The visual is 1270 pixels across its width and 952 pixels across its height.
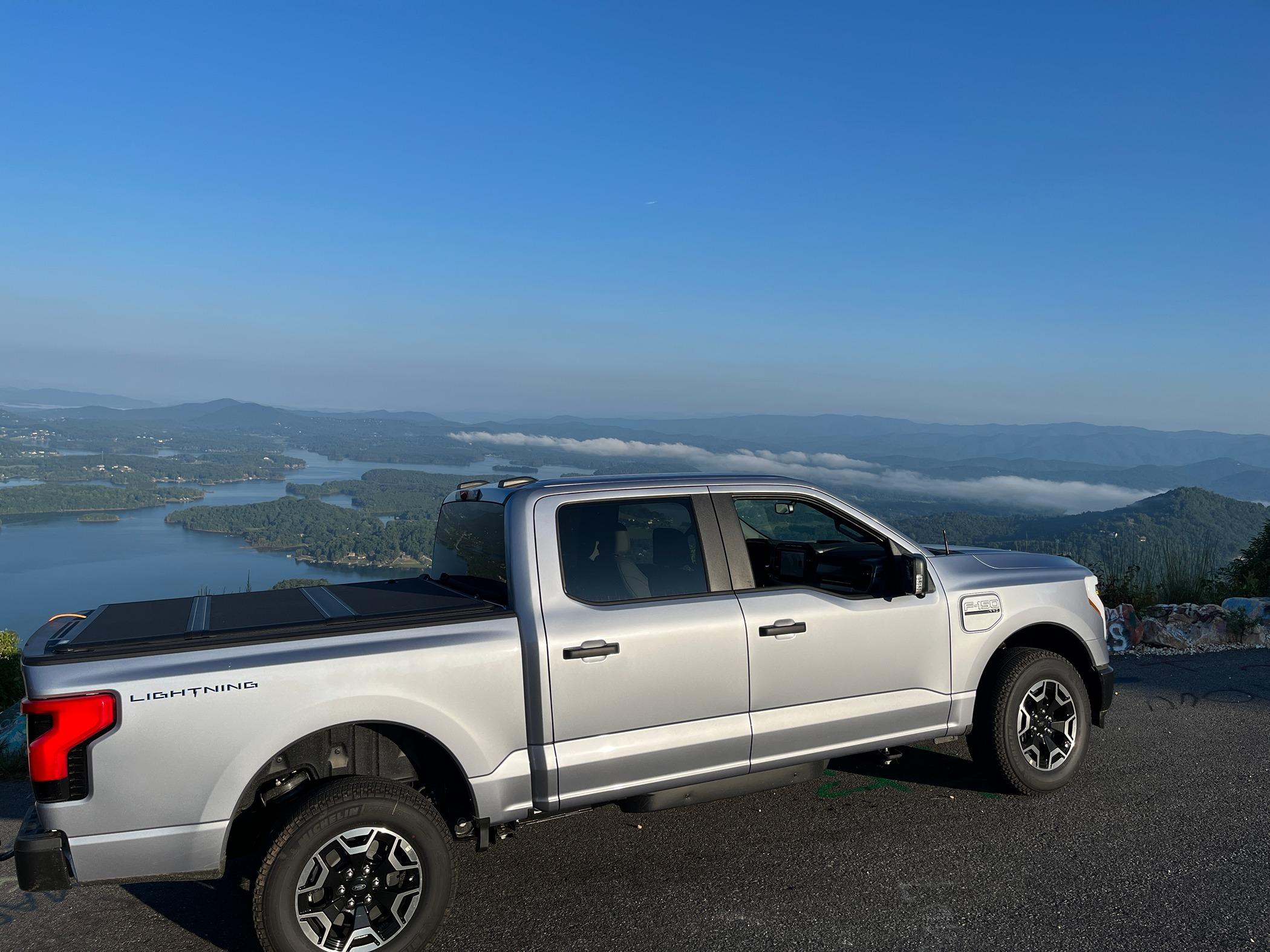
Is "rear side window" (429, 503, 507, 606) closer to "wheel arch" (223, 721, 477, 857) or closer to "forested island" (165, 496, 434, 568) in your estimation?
"wheel arch" (223, 721, 477, 857)

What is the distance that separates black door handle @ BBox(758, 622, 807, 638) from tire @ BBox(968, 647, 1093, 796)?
4.58 ft

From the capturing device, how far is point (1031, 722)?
4.77 metres

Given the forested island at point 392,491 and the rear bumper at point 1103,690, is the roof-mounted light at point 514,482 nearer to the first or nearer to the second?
the rear bumper at point 1103,690

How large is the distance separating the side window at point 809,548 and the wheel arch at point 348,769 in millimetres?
1797

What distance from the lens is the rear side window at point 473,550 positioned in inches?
158

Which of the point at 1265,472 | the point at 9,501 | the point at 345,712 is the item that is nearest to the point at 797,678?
the point at 345,712

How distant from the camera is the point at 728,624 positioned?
3.95m

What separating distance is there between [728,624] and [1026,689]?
1977 mm

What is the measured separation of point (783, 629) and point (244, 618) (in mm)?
2446

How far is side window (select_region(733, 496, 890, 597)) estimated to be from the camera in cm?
446

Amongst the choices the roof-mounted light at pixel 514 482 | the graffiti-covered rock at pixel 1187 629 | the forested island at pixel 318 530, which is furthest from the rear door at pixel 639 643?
the graffiti-covered rock at pixel 1187 629

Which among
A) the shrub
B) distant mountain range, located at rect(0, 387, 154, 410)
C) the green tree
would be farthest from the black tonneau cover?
distant mountain range, located at rect(0, 387, 154, 410)

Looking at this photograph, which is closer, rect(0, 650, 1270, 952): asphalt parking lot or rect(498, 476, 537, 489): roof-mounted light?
rect(0, 650, 1270, 952): asphalt parking lot

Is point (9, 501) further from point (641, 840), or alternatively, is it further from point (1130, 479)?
point (1130, 479)
